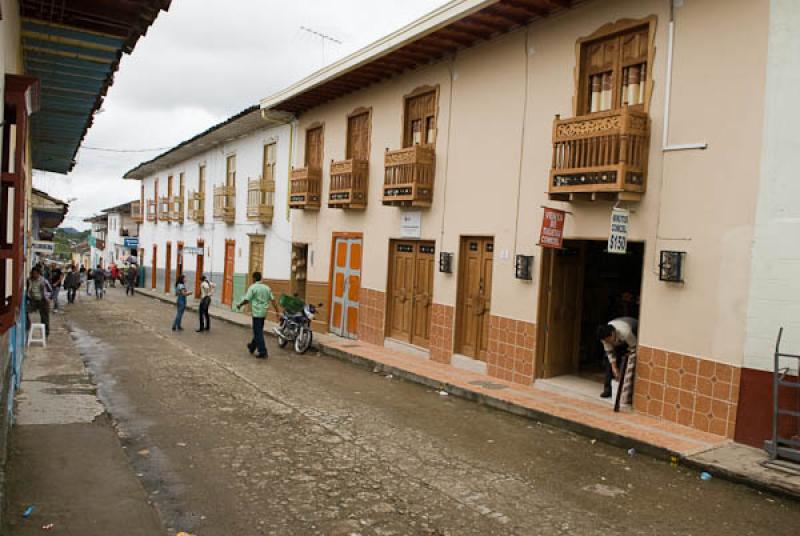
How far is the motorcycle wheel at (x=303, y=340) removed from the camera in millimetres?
14070

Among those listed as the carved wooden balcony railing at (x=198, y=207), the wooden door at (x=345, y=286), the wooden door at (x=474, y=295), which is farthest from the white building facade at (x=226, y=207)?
the wooden door at (x=474, y=295)

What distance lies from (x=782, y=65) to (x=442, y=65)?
6849 mm

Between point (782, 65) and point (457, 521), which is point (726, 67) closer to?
point (782, 65)

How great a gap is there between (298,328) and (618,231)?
26.3 ft

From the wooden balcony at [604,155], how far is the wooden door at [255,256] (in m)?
14.2

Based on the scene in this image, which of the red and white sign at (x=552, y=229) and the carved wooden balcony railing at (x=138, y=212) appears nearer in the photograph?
the red and white sign at (x=552, y=229)

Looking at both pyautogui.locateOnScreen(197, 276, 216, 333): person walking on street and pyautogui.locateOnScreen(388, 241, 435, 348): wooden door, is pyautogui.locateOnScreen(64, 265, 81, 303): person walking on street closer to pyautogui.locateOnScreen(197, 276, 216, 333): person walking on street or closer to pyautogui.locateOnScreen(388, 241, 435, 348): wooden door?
pyautogui.locateOnScreen(197, 276, 216, 333): person walking on street

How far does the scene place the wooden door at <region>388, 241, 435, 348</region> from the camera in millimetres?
13305

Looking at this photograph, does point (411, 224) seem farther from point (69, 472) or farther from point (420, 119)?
point (69, 472)

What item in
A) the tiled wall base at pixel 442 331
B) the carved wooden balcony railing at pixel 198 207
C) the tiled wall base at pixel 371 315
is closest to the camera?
the tiled wall base at pixel 442 331

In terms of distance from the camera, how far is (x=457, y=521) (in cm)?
511

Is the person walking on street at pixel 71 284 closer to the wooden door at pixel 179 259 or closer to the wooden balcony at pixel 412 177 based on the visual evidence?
the wooden door at pixel 179 259

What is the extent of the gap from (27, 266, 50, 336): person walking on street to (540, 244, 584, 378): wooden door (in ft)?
35.4

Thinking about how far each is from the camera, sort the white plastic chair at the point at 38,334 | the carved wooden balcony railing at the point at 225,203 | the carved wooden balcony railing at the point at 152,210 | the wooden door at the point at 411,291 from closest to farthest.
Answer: the white plastic chair at the point at 38,334, the wooden door at the point at 411,291, the carved wooden balcony railing at the point at 225,203, the carved wooden balcony railing at the point at 152,210
